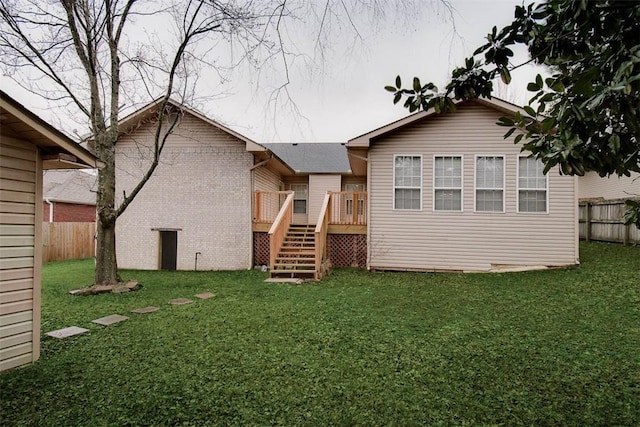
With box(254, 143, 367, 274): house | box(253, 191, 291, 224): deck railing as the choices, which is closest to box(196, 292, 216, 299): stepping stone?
box(254, 143, 367, 274): house

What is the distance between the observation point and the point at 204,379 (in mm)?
3338

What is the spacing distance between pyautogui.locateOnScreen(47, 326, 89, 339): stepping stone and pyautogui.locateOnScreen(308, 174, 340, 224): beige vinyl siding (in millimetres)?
11155

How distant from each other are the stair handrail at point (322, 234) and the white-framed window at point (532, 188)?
17.3 ft

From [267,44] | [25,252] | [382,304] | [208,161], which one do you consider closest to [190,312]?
[25,252]

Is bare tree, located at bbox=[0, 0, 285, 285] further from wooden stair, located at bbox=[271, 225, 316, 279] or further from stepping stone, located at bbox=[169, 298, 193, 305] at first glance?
wooden stair, located at bbox=[271, 225, 316, 279]

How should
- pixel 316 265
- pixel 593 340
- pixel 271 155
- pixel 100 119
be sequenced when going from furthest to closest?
pixel 271 155 < pixel 316 265 < pixel 100 119 < pixel 593 340

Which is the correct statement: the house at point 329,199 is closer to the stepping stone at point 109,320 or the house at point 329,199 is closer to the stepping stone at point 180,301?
the stepping stone at point 180,301

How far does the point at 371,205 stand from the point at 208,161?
5.35 metres

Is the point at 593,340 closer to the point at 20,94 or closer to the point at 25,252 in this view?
the point at 25,252

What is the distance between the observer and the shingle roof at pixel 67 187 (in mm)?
18808

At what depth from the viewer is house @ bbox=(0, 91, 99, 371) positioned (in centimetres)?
350

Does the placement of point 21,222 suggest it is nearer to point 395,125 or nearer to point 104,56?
point 104,56

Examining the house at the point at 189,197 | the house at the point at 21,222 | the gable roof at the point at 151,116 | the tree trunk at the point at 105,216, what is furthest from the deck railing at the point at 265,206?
the house at the point at 21,222

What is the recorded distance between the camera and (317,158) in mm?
16938
